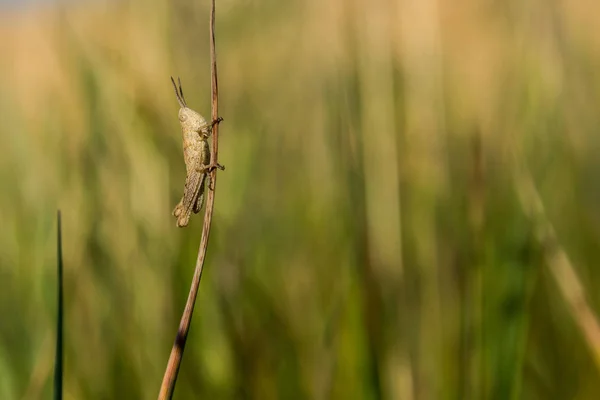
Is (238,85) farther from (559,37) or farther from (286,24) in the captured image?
(559,37)

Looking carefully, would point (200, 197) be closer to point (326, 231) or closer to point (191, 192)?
point (191, 192)

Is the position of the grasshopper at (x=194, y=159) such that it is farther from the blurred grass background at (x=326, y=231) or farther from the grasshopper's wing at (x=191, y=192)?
the blurred grass background at (x=326, y=231)

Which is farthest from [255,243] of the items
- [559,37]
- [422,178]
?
[559,37]

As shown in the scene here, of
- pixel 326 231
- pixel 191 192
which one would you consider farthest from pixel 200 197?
pixel 326 231

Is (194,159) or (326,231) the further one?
(326,231)

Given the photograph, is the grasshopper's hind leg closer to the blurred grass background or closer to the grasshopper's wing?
the grasshopper's wing

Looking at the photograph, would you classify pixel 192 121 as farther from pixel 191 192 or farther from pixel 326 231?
pixel 326 231
